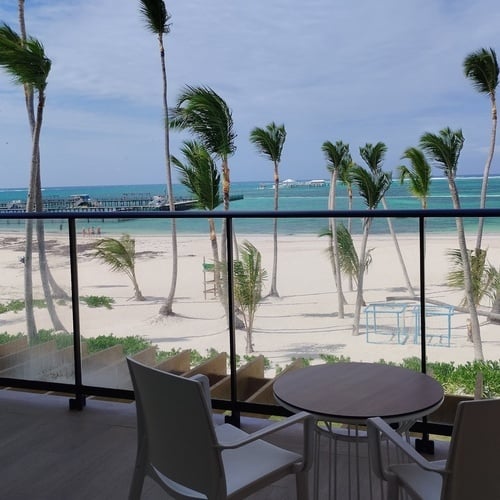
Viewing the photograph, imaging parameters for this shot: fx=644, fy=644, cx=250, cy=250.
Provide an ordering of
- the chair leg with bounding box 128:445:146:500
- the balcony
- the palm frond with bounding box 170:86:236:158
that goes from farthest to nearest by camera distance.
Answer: the palm frond with bounding box 170:86:236:158 → the balcony → the chair leg with bounding box 128:445:146:500

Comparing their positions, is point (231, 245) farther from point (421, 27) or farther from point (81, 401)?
point (421, 27)

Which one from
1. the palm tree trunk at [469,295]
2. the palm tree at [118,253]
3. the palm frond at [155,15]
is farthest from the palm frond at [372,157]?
the palm tree at [118,253]

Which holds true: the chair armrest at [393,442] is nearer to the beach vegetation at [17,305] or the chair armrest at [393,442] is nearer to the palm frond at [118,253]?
the palm frond at [118,253]

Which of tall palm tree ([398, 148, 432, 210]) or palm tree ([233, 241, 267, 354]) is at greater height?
tall palm tree ([398, 148, 432, 210])

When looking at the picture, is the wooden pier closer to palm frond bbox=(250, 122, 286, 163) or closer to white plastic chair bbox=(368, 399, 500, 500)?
palm frond bbox=(250, 122, 286, 163)

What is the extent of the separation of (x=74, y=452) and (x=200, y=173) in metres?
17.8

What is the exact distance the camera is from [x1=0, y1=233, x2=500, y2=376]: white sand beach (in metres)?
4.57

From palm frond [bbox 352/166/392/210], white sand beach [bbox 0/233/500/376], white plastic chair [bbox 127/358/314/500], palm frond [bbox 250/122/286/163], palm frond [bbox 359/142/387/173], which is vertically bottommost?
white sand beach [bbox 0/233/500/376]

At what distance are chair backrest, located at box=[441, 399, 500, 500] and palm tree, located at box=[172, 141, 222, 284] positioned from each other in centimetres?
1919

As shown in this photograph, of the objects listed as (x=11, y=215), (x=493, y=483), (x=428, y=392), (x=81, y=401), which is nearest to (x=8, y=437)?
(x=81, y=401)

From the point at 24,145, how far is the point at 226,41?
53.6ft

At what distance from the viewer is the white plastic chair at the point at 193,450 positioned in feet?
5.75

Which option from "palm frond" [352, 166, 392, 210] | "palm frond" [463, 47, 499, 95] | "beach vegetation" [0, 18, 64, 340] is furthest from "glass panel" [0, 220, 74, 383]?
"palm frond" [463, 47, 499, 95]

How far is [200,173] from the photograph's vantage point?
67.5 feet
